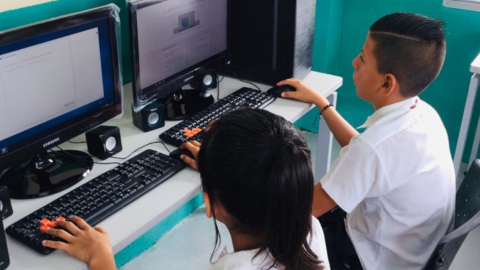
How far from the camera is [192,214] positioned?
249 centimetres

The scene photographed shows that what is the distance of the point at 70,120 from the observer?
1398mm

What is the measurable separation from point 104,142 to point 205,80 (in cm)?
56

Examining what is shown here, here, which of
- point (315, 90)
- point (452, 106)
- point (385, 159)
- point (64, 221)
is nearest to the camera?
point (64, 221)

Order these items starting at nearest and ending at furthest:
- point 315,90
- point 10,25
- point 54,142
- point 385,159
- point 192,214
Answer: point 385,159
point 54,142
point 10,25
point 315,90
point 192,214

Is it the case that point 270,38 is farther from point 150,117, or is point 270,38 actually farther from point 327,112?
point 150,117

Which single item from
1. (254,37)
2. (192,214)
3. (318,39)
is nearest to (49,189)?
(254,37)

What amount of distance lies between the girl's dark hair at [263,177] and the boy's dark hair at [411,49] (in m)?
0.59

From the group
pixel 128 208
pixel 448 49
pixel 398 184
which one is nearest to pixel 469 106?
pixel 448 49

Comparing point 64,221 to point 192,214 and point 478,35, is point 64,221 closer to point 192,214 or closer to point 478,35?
point 192,214

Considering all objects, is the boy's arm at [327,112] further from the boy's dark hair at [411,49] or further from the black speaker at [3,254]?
the black speaker at [3,254]

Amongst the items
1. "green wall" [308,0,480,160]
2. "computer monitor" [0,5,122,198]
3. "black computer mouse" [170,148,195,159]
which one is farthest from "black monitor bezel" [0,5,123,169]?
"green wall" [308,0,480,160]

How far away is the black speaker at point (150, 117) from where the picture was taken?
1.61m

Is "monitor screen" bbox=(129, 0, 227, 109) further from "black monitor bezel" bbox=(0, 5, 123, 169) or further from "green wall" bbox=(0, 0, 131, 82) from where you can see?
"green wall" bbox=(0, 0, 131, 82)

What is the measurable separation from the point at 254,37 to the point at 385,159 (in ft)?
2.79
